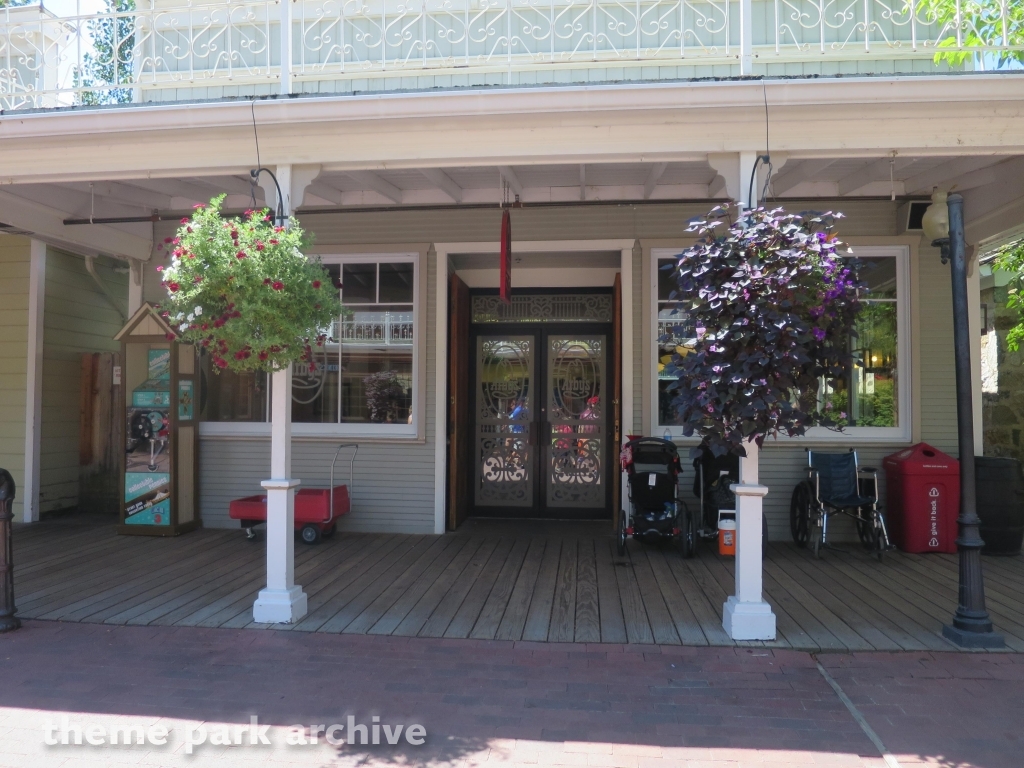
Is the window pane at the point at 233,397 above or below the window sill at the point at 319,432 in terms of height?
above

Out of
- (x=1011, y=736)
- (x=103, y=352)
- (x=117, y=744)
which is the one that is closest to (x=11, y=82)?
(x=103, y=352)

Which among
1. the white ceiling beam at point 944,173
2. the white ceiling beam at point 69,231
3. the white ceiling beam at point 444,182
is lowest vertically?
the white ceiling beam at point 69,231

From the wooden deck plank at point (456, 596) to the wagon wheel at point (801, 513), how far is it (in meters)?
2.80

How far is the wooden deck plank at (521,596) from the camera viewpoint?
454 cm

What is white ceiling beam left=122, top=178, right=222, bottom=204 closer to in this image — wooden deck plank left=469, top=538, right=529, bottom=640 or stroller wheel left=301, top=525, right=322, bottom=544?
stroller wheel left=301, top=525, right=322, bottom=544

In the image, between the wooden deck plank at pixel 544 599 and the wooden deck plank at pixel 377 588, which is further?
the wooden deck plank at pixel 377 588

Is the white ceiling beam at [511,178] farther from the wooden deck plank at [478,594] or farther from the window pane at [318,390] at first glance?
the wooden deck plank at [478,594]

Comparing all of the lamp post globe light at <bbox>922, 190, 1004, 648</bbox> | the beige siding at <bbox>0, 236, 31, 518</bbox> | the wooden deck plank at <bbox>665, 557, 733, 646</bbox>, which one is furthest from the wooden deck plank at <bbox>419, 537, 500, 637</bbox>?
the beige siding at <bbox>0, 236, 31, 518</bbox>

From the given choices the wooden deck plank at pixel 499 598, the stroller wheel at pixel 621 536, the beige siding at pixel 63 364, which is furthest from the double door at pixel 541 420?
the beige siding at pixel 63 364

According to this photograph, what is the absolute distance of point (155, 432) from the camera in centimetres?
722

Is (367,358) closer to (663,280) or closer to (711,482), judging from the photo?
(663,280)

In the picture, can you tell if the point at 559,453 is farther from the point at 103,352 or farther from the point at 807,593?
the point at 103,352

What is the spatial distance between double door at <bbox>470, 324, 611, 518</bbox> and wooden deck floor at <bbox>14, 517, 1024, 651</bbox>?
0.86m

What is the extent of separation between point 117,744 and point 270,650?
1077 millimetres
